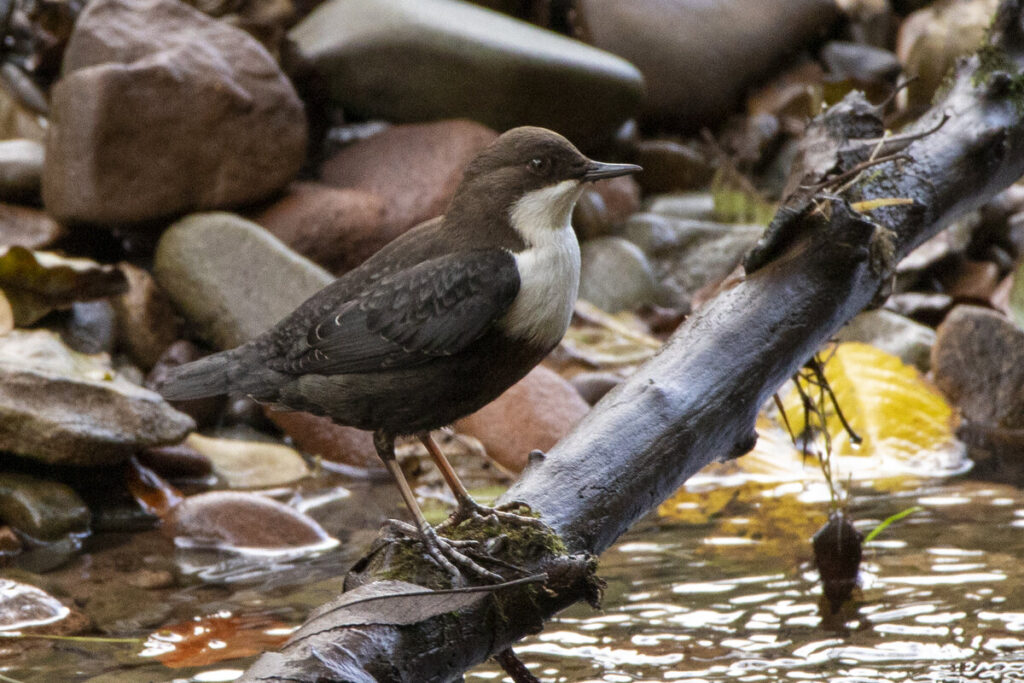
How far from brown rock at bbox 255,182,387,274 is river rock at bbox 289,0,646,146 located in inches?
38.8

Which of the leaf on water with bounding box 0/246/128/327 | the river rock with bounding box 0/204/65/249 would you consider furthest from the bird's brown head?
the river rock with bounding box 0/204/65/249

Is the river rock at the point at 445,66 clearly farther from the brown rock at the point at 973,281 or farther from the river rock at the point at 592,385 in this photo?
the brown rock at the point at 973,281

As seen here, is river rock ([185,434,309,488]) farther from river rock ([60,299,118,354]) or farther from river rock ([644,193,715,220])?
river rock ([644,193,715,220])

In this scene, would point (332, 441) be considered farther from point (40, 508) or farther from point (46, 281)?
point (46, 281)

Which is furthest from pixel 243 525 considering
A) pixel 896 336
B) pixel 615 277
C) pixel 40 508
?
pixel 896 336

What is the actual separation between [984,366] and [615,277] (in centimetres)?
243

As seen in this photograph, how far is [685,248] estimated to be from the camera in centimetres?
791

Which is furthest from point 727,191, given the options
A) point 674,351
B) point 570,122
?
point 674,351

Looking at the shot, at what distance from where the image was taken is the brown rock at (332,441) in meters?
5.57

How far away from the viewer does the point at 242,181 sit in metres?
6.39

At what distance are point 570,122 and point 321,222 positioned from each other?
2.11 meters

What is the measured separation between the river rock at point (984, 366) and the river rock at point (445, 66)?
9.77ft

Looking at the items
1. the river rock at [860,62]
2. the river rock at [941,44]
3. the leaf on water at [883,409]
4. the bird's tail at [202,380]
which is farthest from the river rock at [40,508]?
the river rock at [860,62]

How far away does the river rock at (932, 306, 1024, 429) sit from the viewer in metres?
5.64
